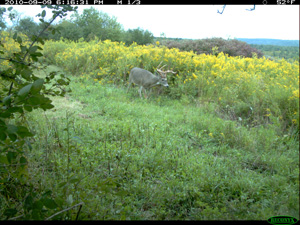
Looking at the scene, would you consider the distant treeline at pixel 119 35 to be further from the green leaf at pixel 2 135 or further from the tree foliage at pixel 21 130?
the green leaf at pixel 2 135

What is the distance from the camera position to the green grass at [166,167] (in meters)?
2.28

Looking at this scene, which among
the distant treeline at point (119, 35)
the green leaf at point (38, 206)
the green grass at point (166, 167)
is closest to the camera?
the green leaf at point (38, 206)

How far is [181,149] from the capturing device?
14.0 feet

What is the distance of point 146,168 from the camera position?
11.9 ft

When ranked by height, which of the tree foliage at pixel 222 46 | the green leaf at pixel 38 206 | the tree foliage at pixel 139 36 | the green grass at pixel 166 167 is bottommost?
the green grass at pixel 166 167

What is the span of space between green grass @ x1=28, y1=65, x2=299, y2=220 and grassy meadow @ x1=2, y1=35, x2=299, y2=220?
15 millimetres

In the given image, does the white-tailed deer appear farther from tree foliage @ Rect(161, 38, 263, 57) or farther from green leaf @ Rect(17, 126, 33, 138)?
green leaf @ Rect(17, 126, 33, 138)

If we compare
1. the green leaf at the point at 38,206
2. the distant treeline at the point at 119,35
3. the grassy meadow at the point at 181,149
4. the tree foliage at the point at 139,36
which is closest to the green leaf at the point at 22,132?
the green leaf at the point at 38,206

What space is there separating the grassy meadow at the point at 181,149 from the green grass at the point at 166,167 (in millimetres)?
15

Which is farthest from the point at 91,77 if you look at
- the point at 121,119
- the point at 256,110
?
the point at 256,110

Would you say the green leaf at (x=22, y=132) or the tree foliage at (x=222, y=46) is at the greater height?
the tree foliage at (x=222, y=46)

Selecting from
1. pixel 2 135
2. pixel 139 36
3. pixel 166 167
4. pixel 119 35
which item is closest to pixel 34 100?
pixel 2 135

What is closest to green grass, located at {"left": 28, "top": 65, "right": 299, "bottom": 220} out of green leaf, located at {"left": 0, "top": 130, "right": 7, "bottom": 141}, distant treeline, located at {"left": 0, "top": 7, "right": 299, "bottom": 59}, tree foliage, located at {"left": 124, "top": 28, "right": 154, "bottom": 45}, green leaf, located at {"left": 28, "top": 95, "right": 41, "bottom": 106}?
green leaf, located at {"left": 0, "top": 130, "right": 7, "bottom": 141}

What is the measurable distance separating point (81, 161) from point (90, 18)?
16424 millimetres
